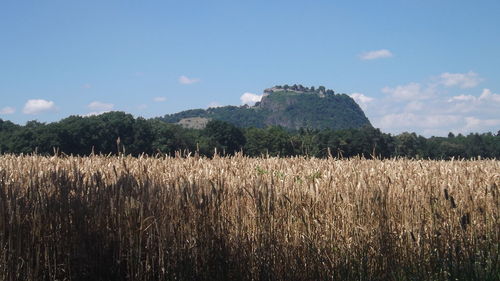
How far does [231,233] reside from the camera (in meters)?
4.86

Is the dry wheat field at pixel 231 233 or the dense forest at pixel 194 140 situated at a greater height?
the dense forest at pixel 194 140

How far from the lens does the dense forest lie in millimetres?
41094

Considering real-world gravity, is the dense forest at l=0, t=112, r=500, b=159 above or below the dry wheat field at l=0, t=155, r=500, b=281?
above

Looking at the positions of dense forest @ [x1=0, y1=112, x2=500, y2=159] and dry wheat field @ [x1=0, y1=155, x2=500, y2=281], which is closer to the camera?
dry wheat field @ [x1=0, y1=155, x2=500, y2=281]

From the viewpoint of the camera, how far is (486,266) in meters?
4.89

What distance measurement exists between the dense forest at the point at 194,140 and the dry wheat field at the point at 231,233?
109 feet

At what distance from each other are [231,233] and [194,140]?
148 ft

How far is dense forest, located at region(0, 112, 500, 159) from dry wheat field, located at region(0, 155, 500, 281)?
1304 inches

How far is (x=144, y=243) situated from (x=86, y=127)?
39796mm

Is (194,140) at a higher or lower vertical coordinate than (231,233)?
higher

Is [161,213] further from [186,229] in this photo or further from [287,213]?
[287,213]

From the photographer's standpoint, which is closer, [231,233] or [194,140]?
[231,233]

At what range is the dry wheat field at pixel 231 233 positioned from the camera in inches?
183

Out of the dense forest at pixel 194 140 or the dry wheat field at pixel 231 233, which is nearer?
Result: the dry wheat field at pixel 231 233
